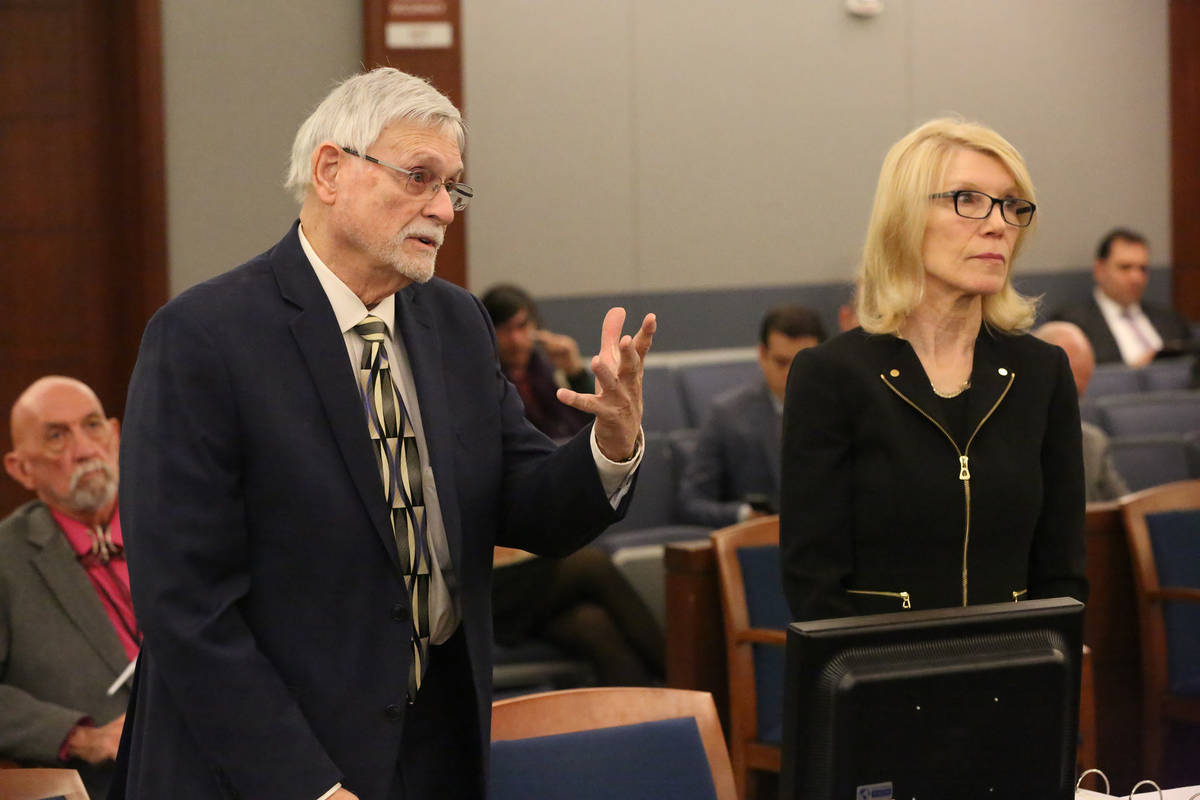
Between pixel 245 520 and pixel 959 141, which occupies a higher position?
pixel 959 141

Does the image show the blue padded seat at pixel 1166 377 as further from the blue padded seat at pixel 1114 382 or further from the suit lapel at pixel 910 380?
the suit lapel at pixel 910 380

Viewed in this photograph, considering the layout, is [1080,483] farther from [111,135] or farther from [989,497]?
Answer: [111,135]

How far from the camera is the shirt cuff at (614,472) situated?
1758mm

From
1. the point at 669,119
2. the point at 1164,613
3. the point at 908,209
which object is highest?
the point at 669,119

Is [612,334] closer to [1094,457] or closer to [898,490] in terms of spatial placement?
[898,490]

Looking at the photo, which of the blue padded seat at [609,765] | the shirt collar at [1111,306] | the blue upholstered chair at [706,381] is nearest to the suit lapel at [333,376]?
the blue padded seat at [609,765]

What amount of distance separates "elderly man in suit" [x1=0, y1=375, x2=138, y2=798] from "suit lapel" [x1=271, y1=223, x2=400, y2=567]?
1.44 m

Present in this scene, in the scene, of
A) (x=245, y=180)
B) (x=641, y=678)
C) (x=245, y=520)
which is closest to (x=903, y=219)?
(x=245, y=520)

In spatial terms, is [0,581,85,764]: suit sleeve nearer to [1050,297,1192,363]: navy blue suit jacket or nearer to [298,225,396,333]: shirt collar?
[298,225,396,333]: shirt collar

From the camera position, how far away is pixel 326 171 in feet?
5.76

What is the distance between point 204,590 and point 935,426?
106 centimetres

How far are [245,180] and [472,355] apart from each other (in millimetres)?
3757

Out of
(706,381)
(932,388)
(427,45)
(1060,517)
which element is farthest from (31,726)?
(427,45)

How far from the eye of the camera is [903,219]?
7.08 feet
